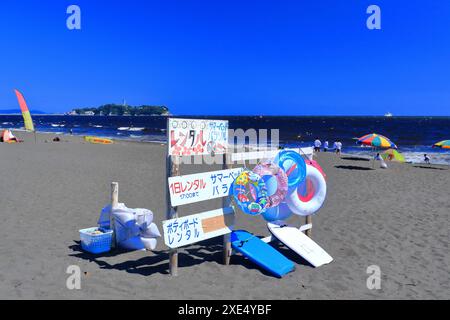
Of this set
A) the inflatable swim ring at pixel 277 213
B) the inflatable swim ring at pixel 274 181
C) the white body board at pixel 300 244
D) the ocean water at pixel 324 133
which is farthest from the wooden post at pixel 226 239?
the ocean water at pixel 324 133

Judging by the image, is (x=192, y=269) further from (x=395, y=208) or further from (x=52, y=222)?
(x=395, y=208)

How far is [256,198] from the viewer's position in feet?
17.3

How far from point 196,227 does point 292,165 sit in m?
1.92

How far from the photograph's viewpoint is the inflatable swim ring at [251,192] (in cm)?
526

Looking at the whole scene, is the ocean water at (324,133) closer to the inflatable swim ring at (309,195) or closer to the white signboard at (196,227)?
the inflatable swim ring at (309,195)

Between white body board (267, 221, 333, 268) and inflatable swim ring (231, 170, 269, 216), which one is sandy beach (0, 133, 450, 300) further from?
inflatable swim ring (231, 170, 269, 216)

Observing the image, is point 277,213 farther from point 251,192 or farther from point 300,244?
point 251,192

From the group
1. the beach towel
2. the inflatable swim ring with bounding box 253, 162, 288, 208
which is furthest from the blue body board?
the beach towel

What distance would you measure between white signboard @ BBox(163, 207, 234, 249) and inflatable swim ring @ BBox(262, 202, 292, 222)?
696mm

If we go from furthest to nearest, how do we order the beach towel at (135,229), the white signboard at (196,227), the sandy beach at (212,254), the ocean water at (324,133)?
1. the ocean water at (324,133)
2. the beach towel at (135,229)
3. the white signboard at (196,227)
4. the sandy beach at (212,254)

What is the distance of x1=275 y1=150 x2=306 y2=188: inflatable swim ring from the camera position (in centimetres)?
595

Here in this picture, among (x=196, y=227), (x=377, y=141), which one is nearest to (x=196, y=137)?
(x=196, y=227)

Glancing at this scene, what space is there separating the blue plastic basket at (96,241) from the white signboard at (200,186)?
5.08 ft
